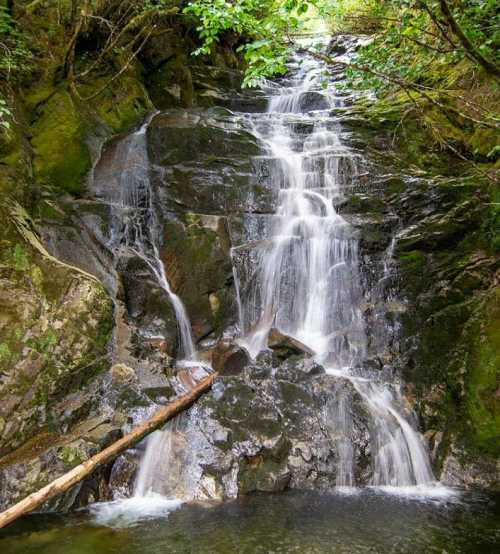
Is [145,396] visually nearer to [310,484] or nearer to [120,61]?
[310,484]

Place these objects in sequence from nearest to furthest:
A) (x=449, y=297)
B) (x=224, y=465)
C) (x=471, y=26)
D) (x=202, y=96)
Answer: (x=471, y=26) → (x=224, y=465) → (x=449, y=297) → (x=202, y=96)

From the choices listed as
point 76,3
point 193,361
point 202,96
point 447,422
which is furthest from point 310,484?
point 202,96

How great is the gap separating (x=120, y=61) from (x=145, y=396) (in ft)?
31.1

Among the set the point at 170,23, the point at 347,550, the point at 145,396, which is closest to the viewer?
the point at 347,550

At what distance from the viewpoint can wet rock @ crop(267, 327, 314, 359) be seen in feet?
24.5

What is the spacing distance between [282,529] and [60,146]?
325 inches

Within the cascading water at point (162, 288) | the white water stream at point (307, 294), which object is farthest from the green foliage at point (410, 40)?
the cascading water at point (162, 288)

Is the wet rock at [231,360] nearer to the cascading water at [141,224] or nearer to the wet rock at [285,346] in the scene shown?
the wet rock at [285,346]

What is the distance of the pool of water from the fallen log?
33cm

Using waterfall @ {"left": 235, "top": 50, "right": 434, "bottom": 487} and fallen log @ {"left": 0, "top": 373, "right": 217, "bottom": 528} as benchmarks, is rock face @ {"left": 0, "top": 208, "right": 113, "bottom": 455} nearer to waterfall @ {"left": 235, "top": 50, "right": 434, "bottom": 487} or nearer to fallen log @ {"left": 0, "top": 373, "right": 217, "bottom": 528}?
fallen log @ {"left": 0, "top": 373, "right": 217, "bottom": 528}

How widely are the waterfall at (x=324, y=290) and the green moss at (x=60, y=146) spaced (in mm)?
4140

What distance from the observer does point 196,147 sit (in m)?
10.4

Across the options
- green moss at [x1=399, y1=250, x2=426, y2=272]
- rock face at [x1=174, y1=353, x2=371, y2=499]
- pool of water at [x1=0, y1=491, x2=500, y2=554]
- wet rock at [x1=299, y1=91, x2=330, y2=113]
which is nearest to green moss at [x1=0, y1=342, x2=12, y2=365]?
pool of water at [x1=0, y1=491, x2=500, y2=554]

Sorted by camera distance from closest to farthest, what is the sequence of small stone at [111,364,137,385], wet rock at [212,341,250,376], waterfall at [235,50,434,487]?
waterfall at [235,50,434,487] < small stone at [111,364,137,385] < wet rock at [212,341,250,376]
